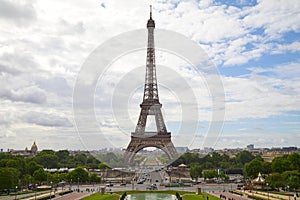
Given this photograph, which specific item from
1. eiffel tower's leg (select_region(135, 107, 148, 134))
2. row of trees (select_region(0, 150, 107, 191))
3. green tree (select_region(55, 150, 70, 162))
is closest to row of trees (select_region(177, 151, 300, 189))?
eiffel tower's leg (select_region(135, 107, 148, 134))

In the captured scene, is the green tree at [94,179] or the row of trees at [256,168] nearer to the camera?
the row of trees at [256,168]

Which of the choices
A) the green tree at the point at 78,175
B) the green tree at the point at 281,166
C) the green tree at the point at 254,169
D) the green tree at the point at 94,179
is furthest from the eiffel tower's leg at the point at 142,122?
the green tree at the point at 281,166

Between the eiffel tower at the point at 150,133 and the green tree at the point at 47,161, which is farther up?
the eiffel tower at the point at 150,133

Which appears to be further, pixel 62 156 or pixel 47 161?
pixel 62 156

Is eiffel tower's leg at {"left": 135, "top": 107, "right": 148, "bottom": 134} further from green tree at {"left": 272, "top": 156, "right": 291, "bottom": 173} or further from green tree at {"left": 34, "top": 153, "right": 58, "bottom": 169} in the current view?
green tree at {"left": 34, "top": 153, "right": 58, "bottom": 169}

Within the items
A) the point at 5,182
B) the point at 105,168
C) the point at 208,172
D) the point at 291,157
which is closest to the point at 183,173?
the point at 208,172

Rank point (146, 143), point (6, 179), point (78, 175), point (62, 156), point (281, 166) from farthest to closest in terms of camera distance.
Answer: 1. point (62, 156)
2. point (146, 143)
3. point (78, 175)
4. point (281, 166)
5. point (6, 179)

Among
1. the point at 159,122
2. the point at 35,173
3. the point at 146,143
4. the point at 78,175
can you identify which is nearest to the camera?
the point at 35,173

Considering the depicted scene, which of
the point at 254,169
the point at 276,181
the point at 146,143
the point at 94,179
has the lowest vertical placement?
the point at 94,179

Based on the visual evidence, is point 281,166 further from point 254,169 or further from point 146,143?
point 146,143

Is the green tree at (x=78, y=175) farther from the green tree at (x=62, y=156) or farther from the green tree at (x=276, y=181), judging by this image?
the green tree at (x=62, y=156)

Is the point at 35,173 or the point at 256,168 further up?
the point at 256,168

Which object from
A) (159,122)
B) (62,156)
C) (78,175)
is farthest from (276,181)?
(62,156)
